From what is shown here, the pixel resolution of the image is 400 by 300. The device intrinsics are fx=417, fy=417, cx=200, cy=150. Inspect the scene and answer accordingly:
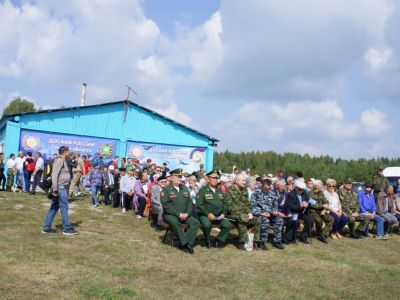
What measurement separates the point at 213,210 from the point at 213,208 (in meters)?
0.05

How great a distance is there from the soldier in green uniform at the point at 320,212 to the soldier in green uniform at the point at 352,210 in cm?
101

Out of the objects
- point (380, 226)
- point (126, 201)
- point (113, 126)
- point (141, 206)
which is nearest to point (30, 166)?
point (126, 201)

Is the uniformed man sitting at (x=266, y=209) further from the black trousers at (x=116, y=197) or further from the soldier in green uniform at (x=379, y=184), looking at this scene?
the black trousers at (x=116, y=197)

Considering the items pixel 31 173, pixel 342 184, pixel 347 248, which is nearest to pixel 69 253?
pixel 347 248

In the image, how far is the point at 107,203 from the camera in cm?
1536

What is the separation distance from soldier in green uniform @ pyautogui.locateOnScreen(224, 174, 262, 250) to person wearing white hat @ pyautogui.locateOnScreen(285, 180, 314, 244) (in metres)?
1.34

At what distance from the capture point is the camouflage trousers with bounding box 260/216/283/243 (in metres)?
9.80

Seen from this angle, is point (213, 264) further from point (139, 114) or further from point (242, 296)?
point (139, 114)

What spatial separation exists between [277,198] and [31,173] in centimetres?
1088

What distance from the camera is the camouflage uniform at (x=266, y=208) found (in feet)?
32.4

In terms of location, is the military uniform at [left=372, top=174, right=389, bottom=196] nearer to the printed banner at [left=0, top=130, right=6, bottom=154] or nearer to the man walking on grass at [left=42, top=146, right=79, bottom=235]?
the man walking on grass at [left=42, top=146, right=79, bottom=235]

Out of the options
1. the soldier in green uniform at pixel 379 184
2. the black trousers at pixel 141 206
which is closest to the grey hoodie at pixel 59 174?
the black trousers at pixel 141 206

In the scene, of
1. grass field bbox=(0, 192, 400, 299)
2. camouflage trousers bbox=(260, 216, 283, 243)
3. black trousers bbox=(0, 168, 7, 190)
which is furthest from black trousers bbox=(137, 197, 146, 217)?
black trousers bbox=(0, 168, 7, 190)

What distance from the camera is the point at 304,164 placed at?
51.5 metres
